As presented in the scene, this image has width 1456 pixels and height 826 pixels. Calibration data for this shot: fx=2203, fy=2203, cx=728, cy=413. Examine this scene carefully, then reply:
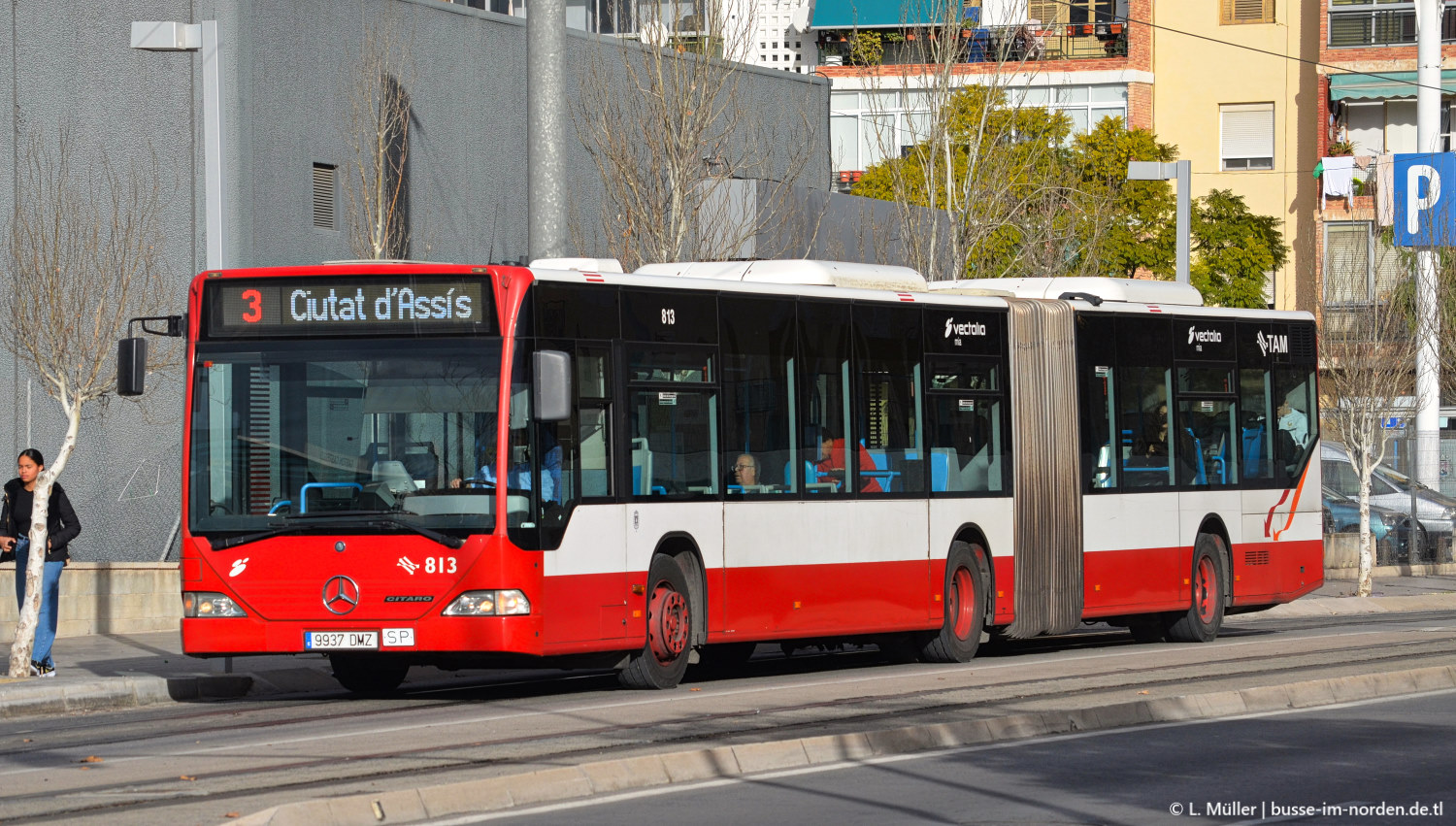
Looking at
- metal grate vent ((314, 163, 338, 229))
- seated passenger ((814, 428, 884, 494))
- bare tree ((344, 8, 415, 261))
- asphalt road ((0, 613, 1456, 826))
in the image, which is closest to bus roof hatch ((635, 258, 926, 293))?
seated passenger ((814, 428, 884, 494))

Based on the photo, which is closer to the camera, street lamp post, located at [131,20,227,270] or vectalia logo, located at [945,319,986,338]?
street lamp post, located at [131,20,227,270]

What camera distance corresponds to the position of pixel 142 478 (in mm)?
25109

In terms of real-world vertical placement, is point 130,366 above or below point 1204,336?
below

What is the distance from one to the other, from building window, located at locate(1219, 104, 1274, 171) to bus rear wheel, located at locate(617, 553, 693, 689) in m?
52.2

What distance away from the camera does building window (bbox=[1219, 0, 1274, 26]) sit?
215 ft

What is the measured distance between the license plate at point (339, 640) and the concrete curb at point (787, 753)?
407cm

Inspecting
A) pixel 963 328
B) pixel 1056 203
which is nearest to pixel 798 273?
pixel 963 328

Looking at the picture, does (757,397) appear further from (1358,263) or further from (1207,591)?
(1358,263)

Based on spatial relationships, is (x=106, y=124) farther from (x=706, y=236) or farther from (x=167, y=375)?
(x=706, y=236)

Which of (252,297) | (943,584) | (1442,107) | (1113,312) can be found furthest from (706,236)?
(1442,107)

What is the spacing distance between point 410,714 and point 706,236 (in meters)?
15.7

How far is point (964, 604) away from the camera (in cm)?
1955

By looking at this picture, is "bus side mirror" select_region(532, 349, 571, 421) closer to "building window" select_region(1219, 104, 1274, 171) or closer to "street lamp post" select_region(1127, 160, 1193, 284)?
"street lamp post" select_region(1127, 160, 1193, 284)

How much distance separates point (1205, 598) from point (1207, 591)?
0.08 meters
